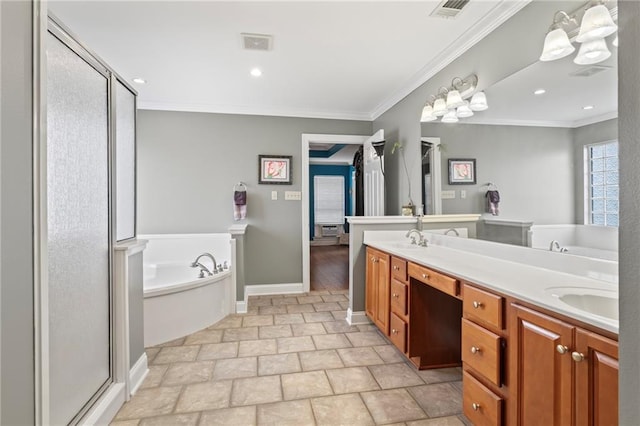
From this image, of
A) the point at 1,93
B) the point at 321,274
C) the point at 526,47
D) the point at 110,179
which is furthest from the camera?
the point at 321,274

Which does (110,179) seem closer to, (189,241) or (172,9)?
(172,9)

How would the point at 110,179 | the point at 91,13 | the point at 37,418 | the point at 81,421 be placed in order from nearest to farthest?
the point at 37,418 → the point at 81,421 → the point at 110,179 → the point at 91,13

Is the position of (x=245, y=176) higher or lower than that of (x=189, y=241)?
higher

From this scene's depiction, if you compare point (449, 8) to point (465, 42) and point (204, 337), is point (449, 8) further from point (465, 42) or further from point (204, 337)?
point (204, 337)

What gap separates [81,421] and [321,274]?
4087 mm

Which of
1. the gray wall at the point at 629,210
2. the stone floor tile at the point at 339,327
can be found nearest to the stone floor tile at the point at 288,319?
the stone floor tile at the point at 339,327

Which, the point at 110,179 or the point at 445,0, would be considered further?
the point at 445,0

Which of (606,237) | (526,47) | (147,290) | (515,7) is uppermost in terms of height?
(515,7)

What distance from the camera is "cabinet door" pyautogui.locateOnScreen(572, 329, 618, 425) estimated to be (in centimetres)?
96

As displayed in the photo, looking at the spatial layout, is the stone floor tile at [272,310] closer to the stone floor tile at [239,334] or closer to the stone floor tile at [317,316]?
the stone floor tile at [317,316]

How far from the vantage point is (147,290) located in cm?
273

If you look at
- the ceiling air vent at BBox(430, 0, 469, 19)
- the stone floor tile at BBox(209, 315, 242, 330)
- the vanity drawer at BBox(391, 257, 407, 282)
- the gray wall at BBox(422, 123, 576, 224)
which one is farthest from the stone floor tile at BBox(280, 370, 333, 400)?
the ceiling air vent at BBox(430, 0, 469, 19)

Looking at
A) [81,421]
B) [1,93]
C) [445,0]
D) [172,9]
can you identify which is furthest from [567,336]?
[172,9]

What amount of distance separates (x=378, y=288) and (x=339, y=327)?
590 mm
